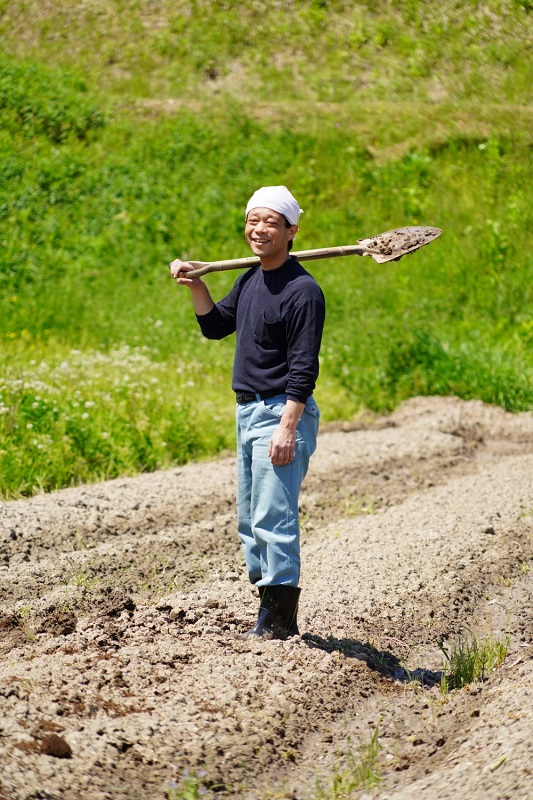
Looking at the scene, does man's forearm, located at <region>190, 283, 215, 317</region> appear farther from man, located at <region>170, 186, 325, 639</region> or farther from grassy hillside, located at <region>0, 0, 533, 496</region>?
grassy hillside, located at <region>0, 0, 533, 496</region>

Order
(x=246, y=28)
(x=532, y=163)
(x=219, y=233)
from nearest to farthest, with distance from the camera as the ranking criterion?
(x=219, y=233)
(x=532, y=163)
(x=246, y=28)

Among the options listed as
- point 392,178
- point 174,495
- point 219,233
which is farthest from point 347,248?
point 392,178

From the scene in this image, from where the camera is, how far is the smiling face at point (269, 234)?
3.87 metres

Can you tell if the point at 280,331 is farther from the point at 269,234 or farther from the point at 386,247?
the point at 386,247

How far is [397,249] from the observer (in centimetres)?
422

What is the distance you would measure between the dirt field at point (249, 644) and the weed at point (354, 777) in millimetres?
42

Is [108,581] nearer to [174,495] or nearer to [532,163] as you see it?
[174,495]

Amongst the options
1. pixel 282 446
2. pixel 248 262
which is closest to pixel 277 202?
pixel 248 262

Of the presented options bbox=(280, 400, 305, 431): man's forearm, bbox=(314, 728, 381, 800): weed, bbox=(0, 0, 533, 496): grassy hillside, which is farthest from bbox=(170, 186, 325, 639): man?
bbox=(0, 0, 533, 496): grassy hillside

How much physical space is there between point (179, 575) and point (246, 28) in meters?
16.7

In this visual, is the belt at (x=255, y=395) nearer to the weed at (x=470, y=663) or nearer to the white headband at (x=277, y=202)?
the white headband at (x=277, y=202)

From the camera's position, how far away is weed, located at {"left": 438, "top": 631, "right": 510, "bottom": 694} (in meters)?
4.00

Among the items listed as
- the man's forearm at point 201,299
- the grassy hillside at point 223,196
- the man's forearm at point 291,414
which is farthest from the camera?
the grassy hillside at point 223,196

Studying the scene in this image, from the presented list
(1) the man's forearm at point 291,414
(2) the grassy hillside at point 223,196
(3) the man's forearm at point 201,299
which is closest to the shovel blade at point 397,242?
(3) the man's forearm at point 201,299
